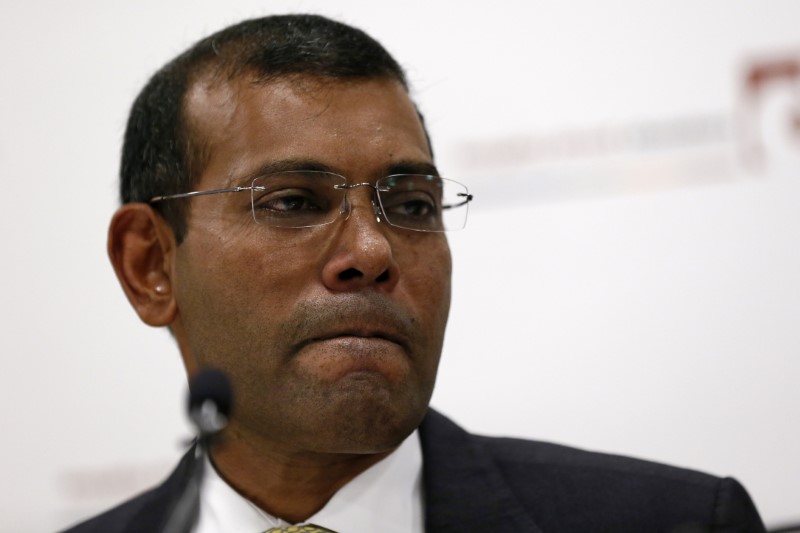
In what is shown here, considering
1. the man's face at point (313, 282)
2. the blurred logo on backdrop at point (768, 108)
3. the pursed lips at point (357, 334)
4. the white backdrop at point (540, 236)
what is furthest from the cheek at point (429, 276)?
the blurred logo on backdrop at point (768, 108)

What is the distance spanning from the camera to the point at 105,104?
3.65 m

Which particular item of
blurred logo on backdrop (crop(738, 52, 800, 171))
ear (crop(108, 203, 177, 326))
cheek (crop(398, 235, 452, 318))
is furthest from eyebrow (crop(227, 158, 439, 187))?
blurred logo on backdrop (crop(738, 52, 800, 171))

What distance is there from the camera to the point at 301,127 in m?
2.20

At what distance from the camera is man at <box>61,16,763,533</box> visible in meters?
2.08

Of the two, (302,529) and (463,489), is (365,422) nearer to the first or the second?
(302,529)

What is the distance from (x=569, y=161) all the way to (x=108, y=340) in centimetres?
179

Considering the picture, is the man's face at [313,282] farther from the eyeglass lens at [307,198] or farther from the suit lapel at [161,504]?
the suit lapel at [161,504]

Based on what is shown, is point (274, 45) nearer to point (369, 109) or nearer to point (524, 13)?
point (369, 109)

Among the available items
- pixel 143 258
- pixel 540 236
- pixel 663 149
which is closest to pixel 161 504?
pixel 143 258

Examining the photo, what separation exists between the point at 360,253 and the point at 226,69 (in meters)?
0.63

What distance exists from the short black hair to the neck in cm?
54

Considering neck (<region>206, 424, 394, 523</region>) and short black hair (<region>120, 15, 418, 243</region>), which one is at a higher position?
short black hair (<region>120, 15, 418, 243</region>)

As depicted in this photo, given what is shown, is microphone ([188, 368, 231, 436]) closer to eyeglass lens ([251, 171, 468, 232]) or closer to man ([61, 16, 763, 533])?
man ([61, 16, 763, 533])

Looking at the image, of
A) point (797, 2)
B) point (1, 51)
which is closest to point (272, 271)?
point (1, 51)
